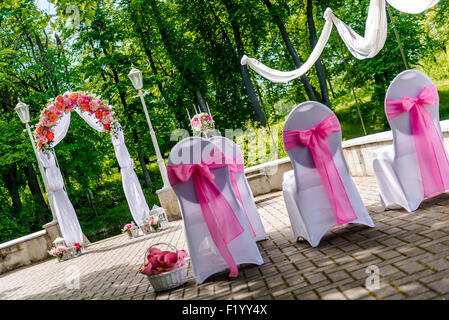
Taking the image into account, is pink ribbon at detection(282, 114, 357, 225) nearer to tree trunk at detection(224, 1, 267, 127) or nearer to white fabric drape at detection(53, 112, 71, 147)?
white fabric drape at detection(53, 112, 71, 147)

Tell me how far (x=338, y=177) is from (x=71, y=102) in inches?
282

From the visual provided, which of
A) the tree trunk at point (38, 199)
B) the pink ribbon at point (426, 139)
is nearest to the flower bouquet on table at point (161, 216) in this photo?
the pink ribbon at point (426, 139)

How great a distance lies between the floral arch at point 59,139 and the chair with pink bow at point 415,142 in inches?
263

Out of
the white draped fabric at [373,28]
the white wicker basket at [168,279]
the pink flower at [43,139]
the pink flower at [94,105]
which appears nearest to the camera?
the white wicker basket at [168,279]

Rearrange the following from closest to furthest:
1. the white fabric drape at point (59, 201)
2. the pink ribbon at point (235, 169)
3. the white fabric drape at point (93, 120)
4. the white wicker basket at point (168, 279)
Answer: the white wicker basket at point (168, 279)
the pink ribbon at point (235, 169)
the white fabric drape at point (59, 201)
the white fabric drape at point (93, 120)

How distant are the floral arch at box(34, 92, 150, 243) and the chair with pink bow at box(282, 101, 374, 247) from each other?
630 cm

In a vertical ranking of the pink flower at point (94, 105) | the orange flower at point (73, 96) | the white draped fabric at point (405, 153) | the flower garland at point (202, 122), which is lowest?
the white draped fabric at point (405, 153)

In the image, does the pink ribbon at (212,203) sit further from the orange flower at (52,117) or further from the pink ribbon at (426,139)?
the orange flower at (52,117)

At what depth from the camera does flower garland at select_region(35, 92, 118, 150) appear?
9.24 metres

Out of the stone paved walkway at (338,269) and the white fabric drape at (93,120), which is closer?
the stone paved walkway at (338,269)

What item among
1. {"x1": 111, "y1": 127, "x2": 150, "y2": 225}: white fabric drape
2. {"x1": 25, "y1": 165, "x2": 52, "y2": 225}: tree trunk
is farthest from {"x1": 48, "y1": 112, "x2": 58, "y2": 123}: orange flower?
{"x1": 25, "y1": 165, "x2": 52, "y2": 225}: tree trunk

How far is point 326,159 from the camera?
421 centimetres

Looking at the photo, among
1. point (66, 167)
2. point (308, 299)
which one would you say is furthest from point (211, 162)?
point (66, 167)

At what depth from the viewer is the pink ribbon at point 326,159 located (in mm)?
4148
